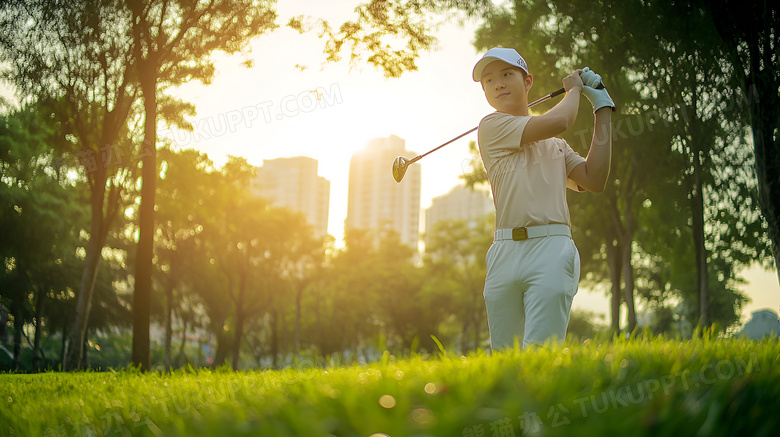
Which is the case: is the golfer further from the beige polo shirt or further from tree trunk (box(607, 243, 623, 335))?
tree trunk (box(607, 243, 623, 335))

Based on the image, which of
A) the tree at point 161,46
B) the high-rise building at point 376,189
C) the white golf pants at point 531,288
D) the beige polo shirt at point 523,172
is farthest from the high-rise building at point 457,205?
the white golf pants at point 531,288

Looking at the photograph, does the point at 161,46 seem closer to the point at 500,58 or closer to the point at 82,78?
the point at 82,78

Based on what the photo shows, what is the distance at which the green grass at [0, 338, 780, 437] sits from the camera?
1413 mm

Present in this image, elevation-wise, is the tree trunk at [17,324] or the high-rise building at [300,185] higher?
the high-rise building at [300,185]

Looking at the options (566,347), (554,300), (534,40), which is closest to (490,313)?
(554,300)

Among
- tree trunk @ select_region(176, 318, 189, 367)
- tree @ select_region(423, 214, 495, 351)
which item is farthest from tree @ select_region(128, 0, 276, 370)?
tree @ select_region(423, 214, 495, 351)

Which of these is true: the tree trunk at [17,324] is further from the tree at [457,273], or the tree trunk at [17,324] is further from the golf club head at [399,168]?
the tree at [457,273]

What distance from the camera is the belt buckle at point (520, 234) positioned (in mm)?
3637

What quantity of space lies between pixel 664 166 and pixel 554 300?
16.7 meters

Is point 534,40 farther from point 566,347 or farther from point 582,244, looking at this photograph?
point 566,347

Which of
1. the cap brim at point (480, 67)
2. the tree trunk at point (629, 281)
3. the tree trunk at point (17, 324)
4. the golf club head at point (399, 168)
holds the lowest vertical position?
the tree trunk at point (17, 324)

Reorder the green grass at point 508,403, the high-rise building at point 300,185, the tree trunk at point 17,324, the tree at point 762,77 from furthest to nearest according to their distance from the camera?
the high-rise building at point 300,185
the tree trunk at point 17,324
the tree at point 762,77
the green grass at point 508,403

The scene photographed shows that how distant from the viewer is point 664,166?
18.2 metres

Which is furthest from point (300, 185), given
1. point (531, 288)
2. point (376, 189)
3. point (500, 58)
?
point (531, 288)
